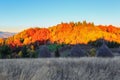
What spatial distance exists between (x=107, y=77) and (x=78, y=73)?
40.3 inches

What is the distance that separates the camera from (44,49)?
49.4m

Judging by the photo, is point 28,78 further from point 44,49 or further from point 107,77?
point 44,49

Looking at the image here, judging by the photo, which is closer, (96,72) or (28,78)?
(28,78)

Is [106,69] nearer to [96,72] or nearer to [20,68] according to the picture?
[96,72]

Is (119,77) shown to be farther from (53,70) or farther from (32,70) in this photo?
(32,70)

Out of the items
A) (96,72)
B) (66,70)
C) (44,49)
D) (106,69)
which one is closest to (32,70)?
(66,70)

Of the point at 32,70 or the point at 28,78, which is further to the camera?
the point at 32,70

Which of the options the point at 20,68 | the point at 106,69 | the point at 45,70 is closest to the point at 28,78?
the point at 45,70

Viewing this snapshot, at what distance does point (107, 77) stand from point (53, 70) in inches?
71.4

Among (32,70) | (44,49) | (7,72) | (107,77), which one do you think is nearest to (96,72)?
(107,77)

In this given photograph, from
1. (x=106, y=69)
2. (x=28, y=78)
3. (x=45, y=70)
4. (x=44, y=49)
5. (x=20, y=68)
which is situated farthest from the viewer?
(x=44, y=49)

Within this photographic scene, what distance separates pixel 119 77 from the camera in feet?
35.2

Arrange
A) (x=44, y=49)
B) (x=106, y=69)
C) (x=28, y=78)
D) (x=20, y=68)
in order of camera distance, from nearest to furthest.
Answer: (x=28, y=78) < (x=20, y=68) < (x=106, y=69) < (x=44, y=49)

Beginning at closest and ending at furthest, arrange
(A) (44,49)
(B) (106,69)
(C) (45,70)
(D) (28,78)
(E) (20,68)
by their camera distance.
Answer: (D) (28,78), (C) (45,70), (E) (20,68), (B) (106,69), (A) (44,49)
